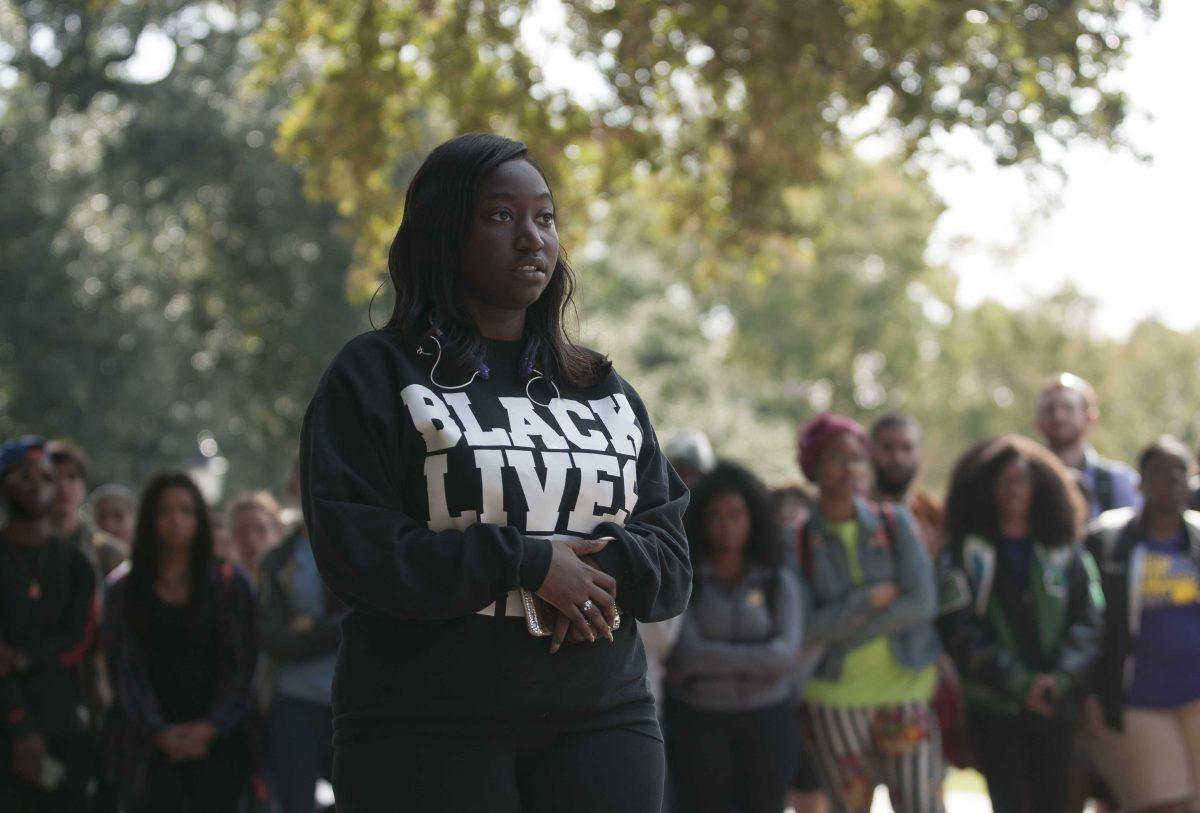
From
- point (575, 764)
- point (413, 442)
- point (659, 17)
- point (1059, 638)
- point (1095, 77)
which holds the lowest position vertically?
point (1059, 638)

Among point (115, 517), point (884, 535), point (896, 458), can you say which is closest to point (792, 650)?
point (884, 535)

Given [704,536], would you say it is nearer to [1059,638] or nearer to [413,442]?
[1059,638]

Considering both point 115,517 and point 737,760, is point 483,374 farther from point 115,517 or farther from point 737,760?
point 115,517

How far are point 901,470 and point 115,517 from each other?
5.26 meters

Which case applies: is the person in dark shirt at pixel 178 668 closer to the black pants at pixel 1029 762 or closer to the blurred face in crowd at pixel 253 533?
the blurred face in crowd at pixel 253 533

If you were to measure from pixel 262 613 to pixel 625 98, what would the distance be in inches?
199

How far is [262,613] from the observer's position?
761 centimetres

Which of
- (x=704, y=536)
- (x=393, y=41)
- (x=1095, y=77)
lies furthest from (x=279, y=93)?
(x=704, y=536)

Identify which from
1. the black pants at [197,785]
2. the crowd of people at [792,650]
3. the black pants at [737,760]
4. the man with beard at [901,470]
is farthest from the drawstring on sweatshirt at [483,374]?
the man with beard at [901,470]

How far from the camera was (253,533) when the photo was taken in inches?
394

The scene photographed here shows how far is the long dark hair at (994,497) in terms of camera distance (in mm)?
7559

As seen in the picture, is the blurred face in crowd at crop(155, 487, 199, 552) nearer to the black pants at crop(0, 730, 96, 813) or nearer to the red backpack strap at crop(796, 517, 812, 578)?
the black pants at crop(0, 730, 96, 813)

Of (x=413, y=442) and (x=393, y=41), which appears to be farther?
(x=393, y=41)

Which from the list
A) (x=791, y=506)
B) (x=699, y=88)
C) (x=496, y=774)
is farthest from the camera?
(x=699, y=88)
